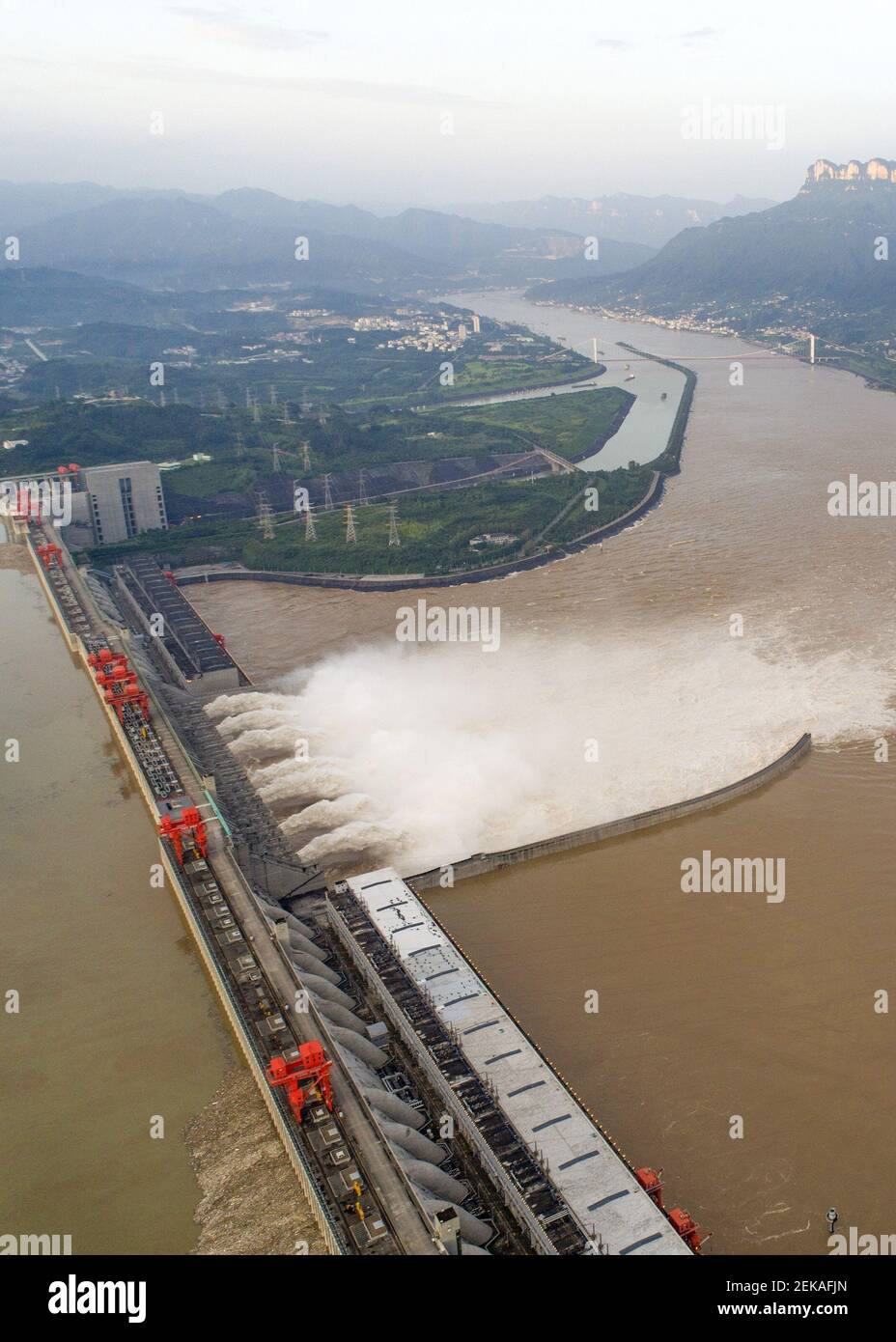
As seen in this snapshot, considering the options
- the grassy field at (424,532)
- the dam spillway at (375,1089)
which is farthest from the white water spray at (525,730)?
the grassy field at (424,532)

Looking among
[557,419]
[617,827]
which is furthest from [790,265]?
[617,827]

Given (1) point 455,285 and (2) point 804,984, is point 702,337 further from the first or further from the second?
(2) point 804,984

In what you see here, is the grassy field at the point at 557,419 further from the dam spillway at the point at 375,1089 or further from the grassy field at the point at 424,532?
the dam spillway at the point at 375,1089

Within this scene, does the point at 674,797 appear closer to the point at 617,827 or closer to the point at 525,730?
the point at 617,827

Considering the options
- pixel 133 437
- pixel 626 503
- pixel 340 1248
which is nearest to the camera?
pixel 340 1248

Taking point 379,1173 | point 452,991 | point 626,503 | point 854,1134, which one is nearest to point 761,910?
point 854,1134

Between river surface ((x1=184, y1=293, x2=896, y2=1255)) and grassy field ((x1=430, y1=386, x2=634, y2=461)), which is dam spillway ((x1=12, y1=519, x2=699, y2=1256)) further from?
grassy field ((x1=430, y1=386, x2=634, y2=461))
